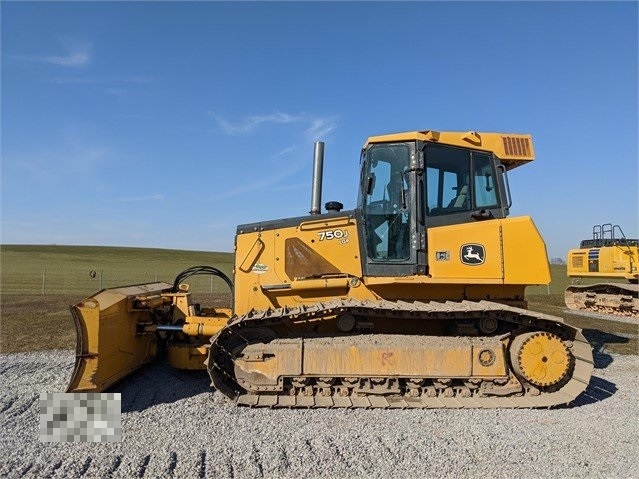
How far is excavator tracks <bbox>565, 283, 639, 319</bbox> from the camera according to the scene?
1667 centimetres

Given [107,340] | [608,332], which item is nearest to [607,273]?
[608,332]

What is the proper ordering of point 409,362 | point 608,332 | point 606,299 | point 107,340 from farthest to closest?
point 606,299 → point 608,332 → point 409,362 → point 107,340

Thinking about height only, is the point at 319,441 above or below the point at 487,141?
below

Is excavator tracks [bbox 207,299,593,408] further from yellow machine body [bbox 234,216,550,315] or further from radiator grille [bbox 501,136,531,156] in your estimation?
radiator grille [bbox 501,136,531,156]

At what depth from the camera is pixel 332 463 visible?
4301 millimetres

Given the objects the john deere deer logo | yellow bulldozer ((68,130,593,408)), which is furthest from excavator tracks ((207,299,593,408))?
the john deere deer logo

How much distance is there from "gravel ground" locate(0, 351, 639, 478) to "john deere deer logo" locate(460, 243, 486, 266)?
2.00 meters

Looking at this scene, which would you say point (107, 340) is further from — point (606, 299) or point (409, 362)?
point (606, 299)

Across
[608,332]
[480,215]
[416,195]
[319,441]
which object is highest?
[416,195]

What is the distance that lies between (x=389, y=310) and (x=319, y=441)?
2.01 m

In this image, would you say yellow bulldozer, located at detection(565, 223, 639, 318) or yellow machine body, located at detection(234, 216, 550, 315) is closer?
yellow machine body, located at detection(234, 216, 550, 315)

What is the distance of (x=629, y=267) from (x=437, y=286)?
14.3m

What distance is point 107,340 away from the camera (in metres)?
5.99

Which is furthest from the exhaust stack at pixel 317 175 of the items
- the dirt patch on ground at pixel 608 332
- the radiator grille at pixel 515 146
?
the dirt patch on ground at pixel 608 332
